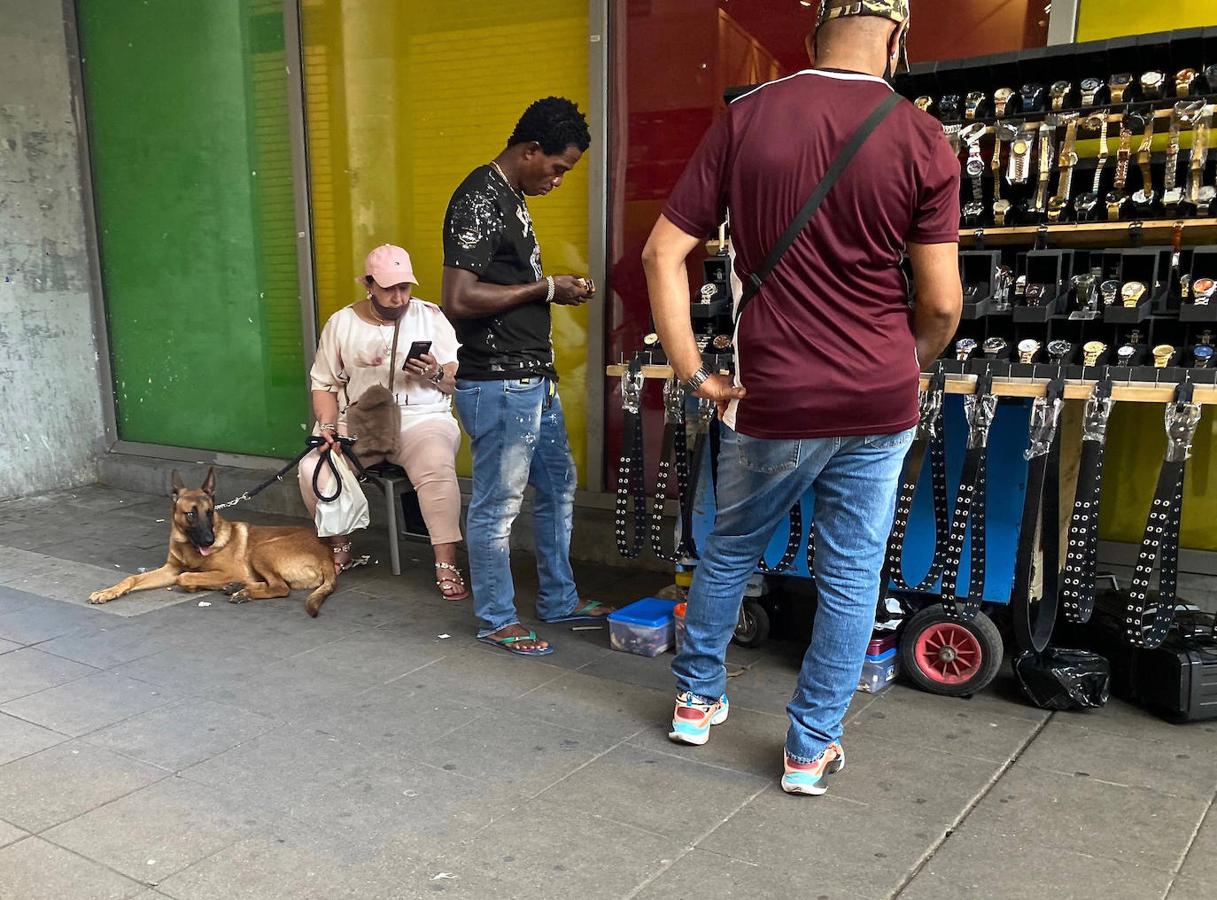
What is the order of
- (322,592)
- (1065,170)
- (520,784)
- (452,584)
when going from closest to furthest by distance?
(520,784) < (1065,170) < (322,592) < (452,584)

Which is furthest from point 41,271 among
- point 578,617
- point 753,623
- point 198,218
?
point 753,623

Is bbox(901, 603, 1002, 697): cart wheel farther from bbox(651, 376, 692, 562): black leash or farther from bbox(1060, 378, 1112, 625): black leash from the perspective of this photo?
bbox(651, 376, 692, 562): black leash

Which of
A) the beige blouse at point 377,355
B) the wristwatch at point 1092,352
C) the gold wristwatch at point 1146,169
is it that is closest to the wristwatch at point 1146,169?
the gold wristwatch at point 1146,169

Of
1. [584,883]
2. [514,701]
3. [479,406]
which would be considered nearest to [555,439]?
[479,406]

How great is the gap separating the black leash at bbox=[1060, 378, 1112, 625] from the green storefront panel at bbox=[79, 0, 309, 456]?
4495 mm

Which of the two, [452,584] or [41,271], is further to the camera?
[41,271]

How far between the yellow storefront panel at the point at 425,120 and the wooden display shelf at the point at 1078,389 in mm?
2285

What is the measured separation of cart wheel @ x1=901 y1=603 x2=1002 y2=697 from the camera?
3336 millimetres

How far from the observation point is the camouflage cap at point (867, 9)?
8.14 feet

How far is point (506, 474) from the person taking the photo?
3756mm

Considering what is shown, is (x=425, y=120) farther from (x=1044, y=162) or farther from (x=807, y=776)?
(x=807, y=776)

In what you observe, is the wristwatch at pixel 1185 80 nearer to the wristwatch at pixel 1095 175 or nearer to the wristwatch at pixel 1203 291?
the wristwatch at pixel 1095 175

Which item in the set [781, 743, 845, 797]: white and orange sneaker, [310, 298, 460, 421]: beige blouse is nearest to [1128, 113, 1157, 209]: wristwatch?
[781, 743, 845, 797]: white and orange sneaker

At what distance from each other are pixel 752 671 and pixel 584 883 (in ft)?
4.60
